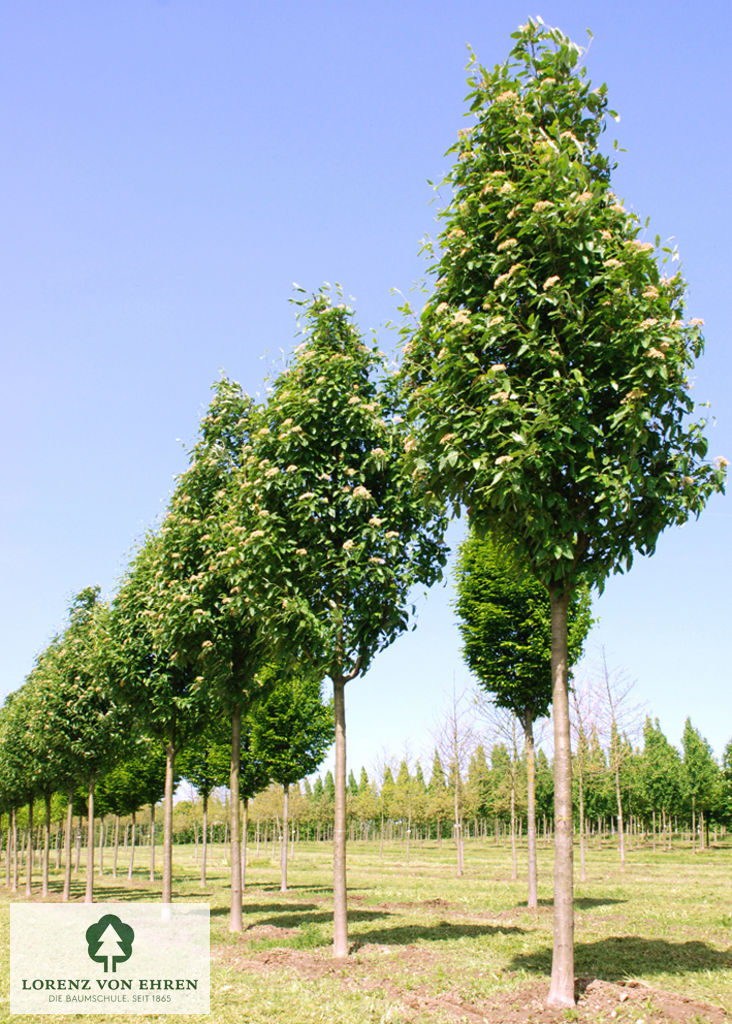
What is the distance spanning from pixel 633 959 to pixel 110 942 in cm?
854

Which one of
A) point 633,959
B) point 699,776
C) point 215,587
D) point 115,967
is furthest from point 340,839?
point 699,776

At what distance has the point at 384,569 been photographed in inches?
416

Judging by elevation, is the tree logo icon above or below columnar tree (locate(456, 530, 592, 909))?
below

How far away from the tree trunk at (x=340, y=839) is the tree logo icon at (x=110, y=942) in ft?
10.6

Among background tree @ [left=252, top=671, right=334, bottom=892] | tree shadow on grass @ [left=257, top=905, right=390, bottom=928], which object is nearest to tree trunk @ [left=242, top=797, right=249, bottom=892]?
background tree @ [left=252, top=671, right=334, bottom=892]

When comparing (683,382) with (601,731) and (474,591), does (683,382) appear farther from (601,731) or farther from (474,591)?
(601,731)

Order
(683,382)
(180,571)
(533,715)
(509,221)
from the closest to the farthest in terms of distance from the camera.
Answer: (683,382), (509,221), (180,571), (533,715)

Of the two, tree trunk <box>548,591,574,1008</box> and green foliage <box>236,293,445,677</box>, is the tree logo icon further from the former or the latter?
tree trunk <box>548,591,574,1008</box>

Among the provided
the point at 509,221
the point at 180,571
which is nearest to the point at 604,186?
the point at 509,221

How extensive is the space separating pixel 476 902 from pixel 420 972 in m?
9.89

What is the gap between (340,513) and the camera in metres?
11.3

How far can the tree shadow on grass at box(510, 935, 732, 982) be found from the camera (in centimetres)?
871

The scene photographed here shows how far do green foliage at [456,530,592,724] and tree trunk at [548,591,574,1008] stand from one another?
8829 mm

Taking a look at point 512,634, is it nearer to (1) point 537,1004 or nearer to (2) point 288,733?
(1) point 537,1004
